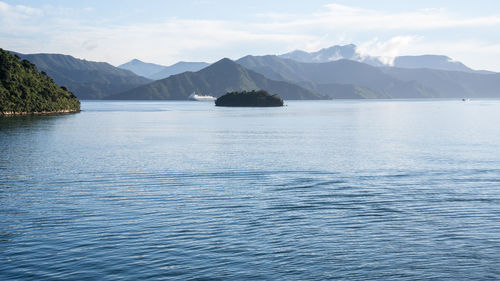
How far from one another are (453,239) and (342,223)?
6270 millimetres

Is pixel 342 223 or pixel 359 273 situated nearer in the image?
pixel 359 273

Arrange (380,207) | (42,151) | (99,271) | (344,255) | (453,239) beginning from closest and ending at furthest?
1. (99,271)
2. (344,255)
3. (453,239)
4. (380,207)
5. (42,151)

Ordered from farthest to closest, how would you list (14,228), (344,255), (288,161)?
1. (288,161)
2. (14,228)
3. (344,255)

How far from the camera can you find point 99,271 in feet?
67.8

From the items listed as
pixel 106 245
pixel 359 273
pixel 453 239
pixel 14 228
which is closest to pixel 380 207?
pixel 453 239

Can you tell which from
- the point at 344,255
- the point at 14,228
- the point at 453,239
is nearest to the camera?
the point at 344,255

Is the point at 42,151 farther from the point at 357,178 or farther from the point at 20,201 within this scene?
the point at 357,178

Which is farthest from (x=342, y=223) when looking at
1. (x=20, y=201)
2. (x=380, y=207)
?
(x=20, y=201)

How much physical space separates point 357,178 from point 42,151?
1842 inches

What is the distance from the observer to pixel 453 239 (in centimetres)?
2556

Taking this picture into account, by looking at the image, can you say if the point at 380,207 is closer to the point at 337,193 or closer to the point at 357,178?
the point at 337,193

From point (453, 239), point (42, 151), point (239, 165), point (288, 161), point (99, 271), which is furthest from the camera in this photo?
point (42, 151)

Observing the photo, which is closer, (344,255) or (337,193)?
(344,255)

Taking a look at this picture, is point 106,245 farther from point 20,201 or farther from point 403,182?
point 403,182
